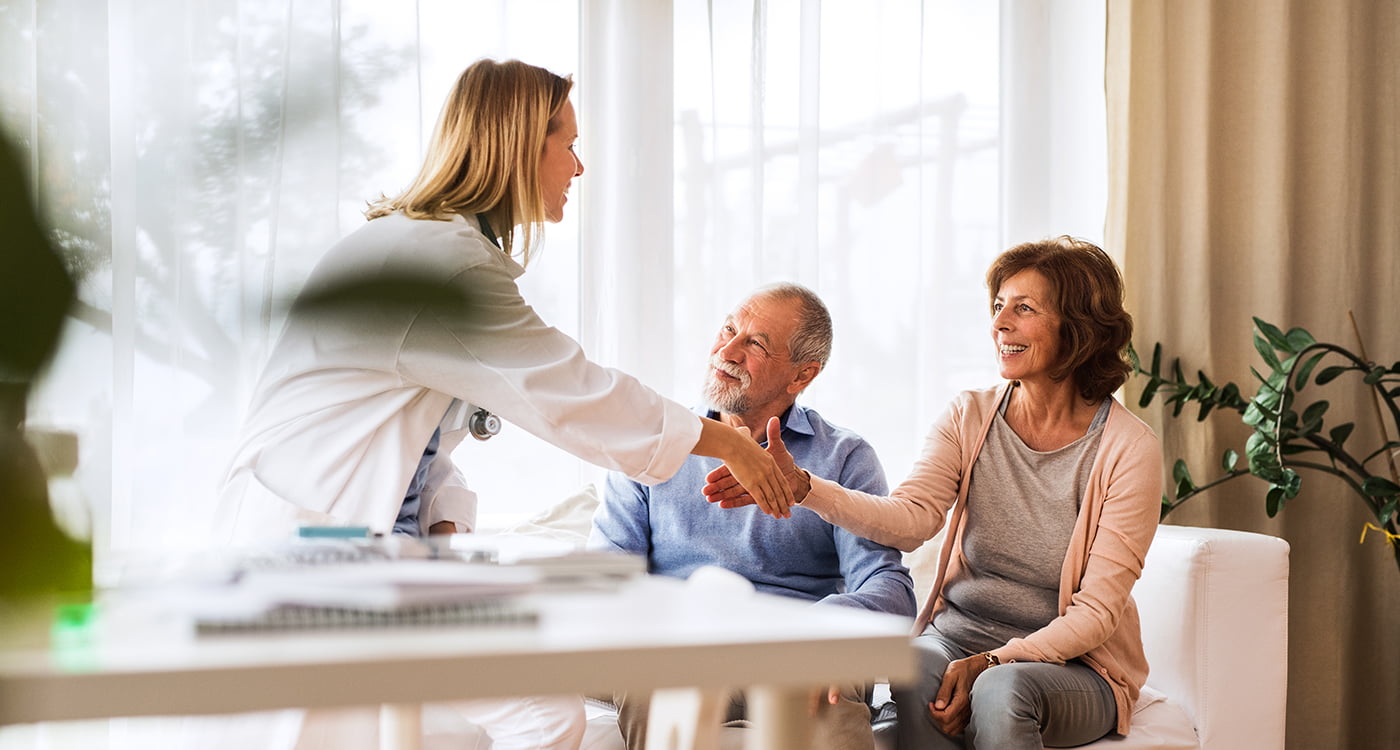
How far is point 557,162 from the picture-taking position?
1.94 meters

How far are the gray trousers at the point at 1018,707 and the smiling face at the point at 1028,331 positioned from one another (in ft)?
1.85

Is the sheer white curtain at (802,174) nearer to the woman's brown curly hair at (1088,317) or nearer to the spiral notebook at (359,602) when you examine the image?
the woman's brown curly hair at (1088,317)

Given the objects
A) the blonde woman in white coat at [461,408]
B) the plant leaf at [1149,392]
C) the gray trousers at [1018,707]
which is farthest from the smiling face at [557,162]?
the plant leaf at [1149,392]

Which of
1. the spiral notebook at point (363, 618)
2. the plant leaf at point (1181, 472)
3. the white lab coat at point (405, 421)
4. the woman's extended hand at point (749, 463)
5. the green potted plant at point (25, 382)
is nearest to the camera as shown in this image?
the green potted plant at point (25, 382)

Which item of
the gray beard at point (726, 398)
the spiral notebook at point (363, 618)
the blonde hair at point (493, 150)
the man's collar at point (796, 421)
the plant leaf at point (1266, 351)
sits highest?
the blonde hair at point (493, 150)

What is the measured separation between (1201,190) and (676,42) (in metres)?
1.51

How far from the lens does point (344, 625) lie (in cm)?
65

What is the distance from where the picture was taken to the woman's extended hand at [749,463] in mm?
1653

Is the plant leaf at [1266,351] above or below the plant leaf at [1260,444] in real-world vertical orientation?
above

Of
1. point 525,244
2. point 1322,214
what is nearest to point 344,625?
point 525,244

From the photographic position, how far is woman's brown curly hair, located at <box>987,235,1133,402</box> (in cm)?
224

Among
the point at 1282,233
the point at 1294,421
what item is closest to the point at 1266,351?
the point at 1294,421

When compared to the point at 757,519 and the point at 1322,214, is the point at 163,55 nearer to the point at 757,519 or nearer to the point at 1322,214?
the point at 757,519

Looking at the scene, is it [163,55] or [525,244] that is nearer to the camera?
[163,55]
